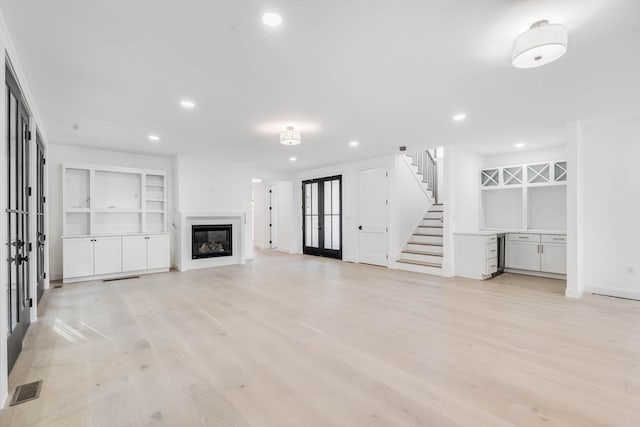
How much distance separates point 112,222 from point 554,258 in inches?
354

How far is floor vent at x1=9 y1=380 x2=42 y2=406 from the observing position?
1.98 m

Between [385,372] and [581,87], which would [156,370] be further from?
[581,87]

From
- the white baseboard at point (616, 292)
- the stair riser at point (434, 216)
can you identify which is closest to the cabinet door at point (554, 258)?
the white baseboard at point (616, 292)

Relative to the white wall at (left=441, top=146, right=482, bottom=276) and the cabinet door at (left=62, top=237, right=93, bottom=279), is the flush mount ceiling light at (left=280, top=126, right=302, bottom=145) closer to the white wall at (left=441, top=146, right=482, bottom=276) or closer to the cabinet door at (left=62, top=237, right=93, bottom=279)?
the white wall at (left=441, top=146, right=482, bottom=276)

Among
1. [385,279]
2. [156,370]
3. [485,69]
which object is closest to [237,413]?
[156,370]

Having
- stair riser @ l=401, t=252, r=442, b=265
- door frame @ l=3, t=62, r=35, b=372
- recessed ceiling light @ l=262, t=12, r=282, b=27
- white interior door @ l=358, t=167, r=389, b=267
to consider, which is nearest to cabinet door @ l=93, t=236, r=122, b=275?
door frame @ l=3, t=62, r=35, b=372

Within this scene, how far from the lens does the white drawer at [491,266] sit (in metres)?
5.66

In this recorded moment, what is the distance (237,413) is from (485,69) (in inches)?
137

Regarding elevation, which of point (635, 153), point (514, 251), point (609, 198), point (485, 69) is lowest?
point (514, 251)

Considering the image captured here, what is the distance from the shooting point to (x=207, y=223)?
704 cm

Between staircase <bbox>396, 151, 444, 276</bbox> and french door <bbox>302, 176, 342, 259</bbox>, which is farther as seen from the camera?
french door <bbox>302, 176, 342, 259</bbox>

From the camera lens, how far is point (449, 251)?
601 cm

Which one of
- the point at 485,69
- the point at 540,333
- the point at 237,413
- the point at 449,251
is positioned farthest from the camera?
the point at 449,251

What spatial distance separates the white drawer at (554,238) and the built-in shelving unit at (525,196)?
0.54 metres
